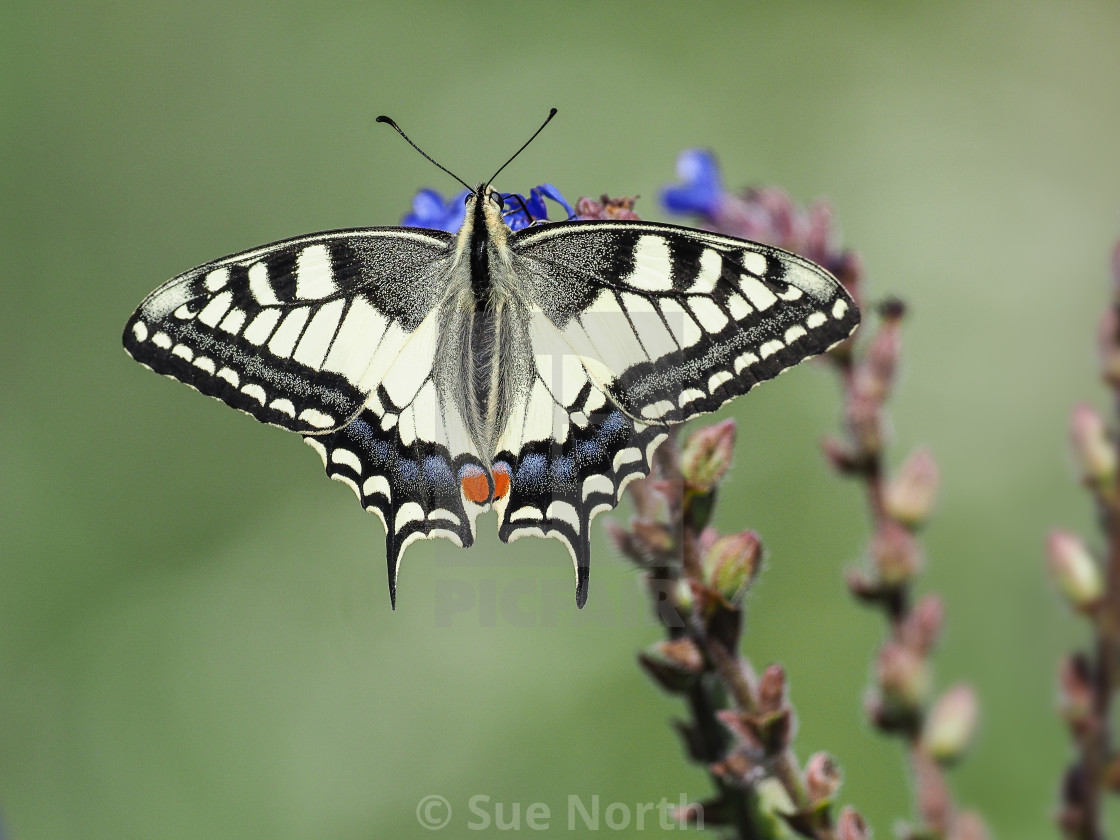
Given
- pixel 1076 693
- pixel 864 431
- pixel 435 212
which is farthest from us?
pixel 435 212

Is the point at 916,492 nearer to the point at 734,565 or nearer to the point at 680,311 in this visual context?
the point at 734,565

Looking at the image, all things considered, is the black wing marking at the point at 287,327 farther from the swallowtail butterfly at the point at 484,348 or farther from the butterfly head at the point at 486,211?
the butterfly head at the point at 486,211

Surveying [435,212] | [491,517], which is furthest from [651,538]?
[491,517]

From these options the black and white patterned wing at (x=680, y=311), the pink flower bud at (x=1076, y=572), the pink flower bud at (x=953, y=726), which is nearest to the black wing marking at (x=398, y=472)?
the black and white patterned wing at (x=680, y=311)

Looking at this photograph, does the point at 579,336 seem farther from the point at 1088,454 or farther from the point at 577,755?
the point at 577,755

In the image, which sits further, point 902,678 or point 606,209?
point 606,209

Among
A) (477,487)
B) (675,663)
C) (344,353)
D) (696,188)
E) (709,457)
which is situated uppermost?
(696,188)

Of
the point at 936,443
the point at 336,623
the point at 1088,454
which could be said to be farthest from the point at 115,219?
the point at 1088,454
